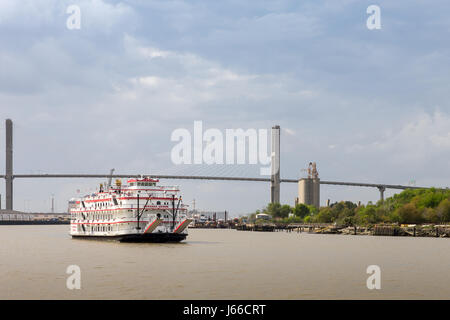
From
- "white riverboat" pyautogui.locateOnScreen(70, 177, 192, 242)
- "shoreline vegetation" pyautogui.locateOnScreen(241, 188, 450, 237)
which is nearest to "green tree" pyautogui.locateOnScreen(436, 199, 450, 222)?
"shoreline vegetation" pyautogui.locateOnScreen(241, 188, 450, 237)

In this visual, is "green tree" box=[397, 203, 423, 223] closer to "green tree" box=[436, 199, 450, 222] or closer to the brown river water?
"green tree" box=[436, 199, 450, 222]

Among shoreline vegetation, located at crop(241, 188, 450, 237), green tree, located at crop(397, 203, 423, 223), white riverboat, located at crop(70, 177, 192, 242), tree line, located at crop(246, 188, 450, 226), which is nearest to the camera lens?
white riverboat, located at crop(70, 177, 192, 242)

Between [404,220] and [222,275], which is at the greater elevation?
[222,275]

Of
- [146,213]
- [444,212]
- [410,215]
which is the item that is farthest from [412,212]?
[146,213]

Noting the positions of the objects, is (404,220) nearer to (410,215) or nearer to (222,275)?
(410,215)

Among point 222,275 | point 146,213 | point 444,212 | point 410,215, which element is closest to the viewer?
point 222,275

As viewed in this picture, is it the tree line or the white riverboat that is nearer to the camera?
the white riverboat

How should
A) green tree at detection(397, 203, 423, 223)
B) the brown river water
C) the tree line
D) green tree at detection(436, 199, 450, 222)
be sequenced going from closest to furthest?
the brown river water < green tree at detection(436, 199, 450, 222) < the tree line < green tree at detection(397, 203, 423, 223)

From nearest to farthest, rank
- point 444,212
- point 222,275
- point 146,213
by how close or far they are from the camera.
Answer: point 222,275
point 146,213
point 444,212

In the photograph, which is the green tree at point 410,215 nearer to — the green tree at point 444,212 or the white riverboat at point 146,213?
the green tree at point 444,212

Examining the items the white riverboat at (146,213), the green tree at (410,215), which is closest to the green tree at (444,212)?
the green tree at (410,215)

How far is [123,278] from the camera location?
35625 mm
